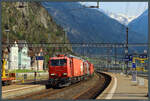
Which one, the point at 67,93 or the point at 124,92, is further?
the point at 67,93

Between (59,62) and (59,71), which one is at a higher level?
(59,62)

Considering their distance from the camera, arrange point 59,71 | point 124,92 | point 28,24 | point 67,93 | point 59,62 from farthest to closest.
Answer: point 28,24
point 59,62
point 59,71
point 67,93
point 124,92

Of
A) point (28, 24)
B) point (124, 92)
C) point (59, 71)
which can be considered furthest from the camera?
point (28, 24)

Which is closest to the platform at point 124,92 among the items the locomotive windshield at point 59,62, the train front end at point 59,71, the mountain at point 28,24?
the train front end at point 59,71

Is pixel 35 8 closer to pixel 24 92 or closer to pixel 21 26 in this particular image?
pixel 21 26

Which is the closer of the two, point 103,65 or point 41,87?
Answer: point 41,87

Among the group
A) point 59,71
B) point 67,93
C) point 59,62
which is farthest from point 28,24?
point 67,93

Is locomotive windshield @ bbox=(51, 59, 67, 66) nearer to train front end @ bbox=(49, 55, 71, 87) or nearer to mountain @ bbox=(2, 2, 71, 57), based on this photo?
train front end @ bbox=(49, 55, 71, 87)

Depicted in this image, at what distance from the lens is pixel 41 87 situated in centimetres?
3039

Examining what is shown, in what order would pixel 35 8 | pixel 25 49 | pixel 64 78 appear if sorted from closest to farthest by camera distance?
pixel 64 78 < pixel 25 49 < pixel 35 8

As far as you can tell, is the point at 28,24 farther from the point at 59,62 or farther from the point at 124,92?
the point at 124,92

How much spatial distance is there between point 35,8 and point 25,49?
54860mm

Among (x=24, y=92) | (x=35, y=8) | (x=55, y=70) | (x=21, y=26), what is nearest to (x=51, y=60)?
(x=55, y=70)

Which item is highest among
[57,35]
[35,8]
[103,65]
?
[35,8]
